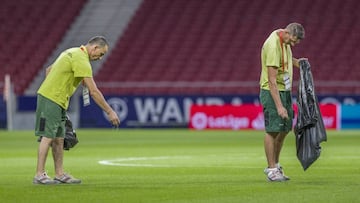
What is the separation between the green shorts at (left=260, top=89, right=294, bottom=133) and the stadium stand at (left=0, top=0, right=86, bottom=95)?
1151 inches

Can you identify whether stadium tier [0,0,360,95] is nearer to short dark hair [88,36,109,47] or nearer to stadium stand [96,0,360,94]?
stadium stand [96,0,360,94]

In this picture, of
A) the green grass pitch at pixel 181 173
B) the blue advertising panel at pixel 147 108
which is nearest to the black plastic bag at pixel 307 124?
the green grass pitch at pixel 181 173

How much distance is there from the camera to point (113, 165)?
1869 centimetres

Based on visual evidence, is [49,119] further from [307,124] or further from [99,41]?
[307,124]

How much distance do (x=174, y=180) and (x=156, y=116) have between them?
25282 mm

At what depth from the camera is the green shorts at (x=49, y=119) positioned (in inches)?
571

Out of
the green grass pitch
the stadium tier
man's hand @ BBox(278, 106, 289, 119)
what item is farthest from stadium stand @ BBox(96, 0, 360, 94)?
man's hand @ BBox(278, 106, 289, 119)

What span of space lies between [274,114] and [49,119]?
301cm

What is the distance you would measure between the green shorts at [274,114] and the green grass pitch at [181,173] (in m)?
0.72

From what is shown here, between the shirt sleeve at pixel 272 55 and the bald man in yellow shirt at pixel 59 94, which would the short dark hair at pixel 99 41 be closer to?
the bald man in yellow shirt at pixel 59 94

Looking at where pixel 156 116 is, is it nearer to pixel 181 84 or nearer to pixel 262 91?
pixel 181 84

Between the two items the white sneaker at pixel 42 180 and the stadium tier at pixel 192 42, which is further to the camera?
the stadium tier at pixel 192 42

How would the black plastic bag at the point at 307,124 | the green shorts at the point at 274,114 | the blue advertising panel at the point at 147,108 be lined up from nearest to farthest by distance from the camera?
the green shorts at the point at 274,114 < the black plastic bag at the point at 307,124 < the blue advertising panel at the point at 147,108

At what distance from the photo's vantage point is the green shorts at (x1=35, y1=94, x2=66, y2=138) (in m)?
14.5
